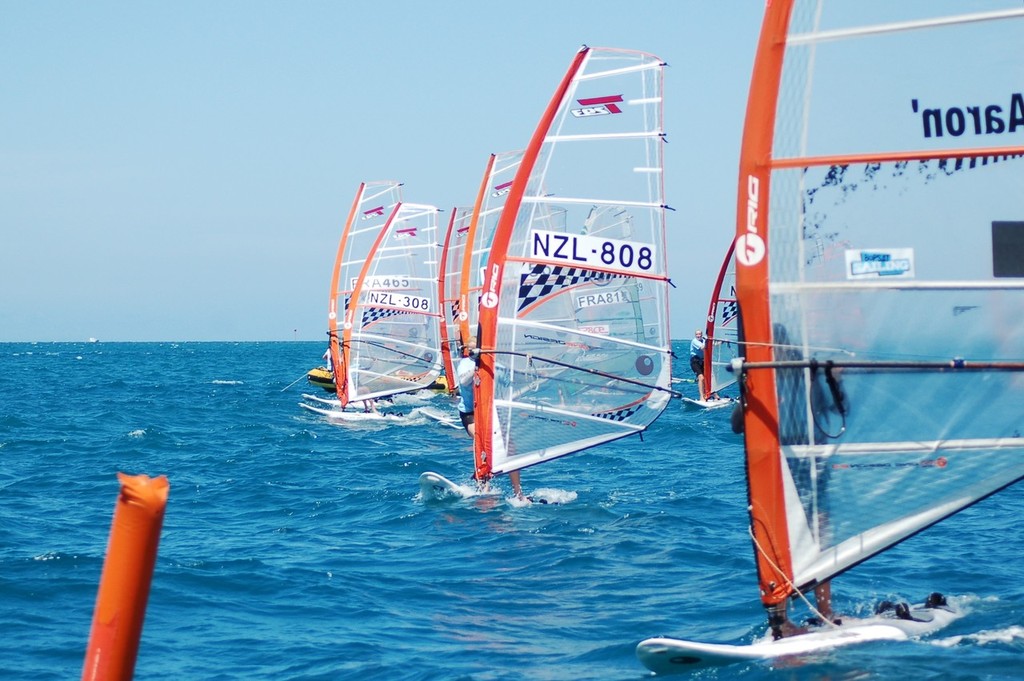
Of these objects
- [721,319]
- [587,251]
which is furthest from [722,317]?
[587,251]

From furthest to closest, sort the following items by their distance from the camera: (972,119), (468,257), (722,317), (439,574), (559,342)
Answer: (722,317), (468,257), (559,342), (439,574), (972,119)

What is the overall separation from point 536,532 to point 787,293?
215 inches

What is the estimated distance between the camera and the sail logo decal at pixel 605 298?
12587mm

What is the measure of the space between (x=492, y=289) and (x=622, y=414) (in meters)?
2.07

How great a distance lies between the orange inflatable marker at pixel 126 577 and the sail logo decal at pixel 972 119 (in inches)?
172

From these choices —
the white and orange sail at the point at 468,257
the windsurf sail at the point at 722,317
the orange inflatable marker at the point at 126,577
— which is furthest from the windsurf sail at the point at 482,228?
the orange inflatable marker at the point at 126,577

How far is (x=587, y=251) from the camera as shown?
39.6ft

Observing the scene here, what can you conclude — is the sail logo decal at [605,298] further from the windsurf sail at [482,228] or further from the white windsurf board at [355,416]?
the white windsurf board at [355,416]

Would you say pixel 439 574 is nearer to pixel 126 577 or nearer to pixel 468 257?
pixel 126 577

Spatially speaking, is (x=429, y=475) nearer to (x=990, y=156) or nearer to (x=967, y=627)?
(x=967, y=627)

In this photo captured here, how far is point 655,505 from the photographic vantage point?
12.5 meters

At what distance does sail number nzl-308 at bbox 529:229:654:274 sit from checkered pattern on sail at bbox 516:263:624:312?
0.66 feet

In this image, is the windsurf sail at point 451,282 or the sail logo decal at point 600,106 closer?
the sail logo decal at point 600,106

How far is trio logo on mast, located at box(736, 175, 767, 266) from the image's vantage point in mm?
5934
